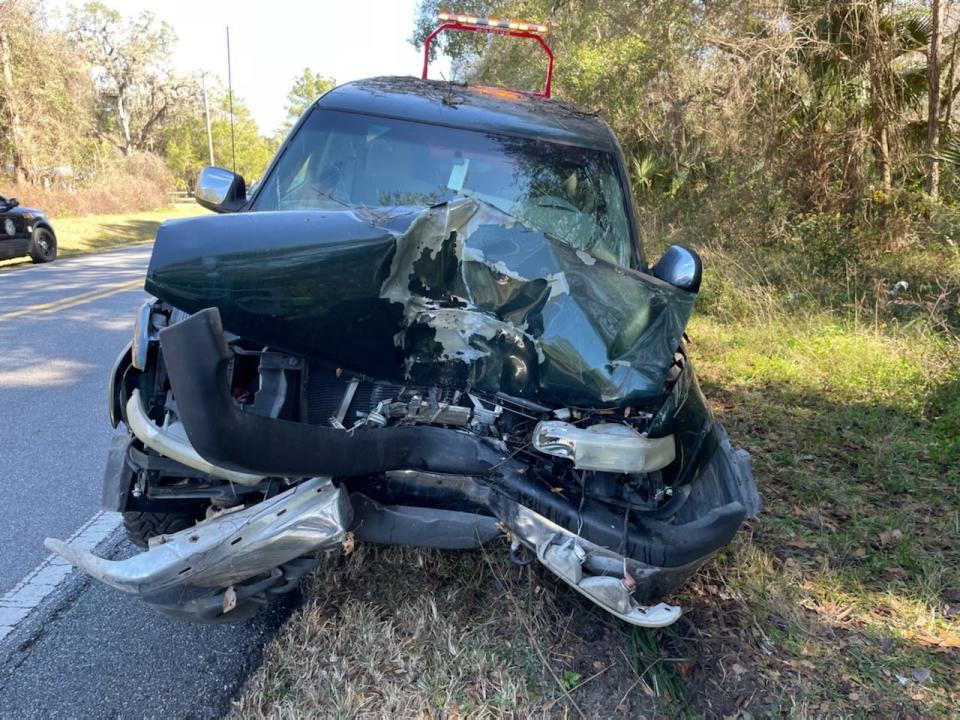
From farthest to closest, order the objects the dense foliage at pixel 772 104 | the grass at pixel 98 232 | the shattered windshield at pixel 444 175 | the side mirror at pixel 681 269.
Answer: the grass at pixel 98 232
the dense foliage at pixel 772 104
the shattered windshield at pixel 444 175
the side mirror at pixel 681 269

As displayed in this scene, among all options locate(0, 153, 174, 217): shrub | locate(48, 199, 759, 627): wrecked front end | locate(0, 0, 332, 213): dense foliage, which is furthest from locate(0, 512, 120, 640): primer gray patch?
locate(0, 153, 174, 217): shrub

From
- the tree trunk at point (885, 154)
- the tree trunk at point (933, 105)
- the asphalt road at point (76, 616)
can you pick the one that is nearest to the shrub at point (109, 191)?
the asphalt road at point (76, 616)

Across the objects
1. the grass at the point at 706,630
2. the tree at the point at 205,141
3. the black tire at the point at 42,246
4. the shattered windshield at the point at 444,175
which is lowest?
the tree at the point at 205,141

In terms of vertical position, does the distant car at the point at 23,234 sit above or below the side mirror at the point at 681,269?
below

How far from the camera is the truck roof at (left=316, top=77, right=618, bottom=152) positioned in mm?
3461

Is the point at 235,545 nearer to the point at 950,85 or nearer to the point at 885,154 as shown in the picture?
the point at 885,154

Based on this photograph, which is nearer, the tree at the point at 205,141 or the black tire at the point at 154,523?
the black tire at the point at 154,523

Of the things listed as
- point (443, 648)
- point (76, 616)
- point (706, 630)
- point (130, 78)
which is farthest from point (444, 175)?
point (130, 78)

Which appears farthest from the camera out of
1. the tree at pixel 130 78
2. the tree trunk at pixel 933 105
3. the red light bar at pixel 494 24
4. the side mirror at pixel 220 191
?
the tree at pixel 130 78

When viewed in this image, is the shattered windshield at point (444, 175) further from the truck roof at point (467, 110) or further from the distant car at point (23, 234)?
the distant car at point (23, 234)

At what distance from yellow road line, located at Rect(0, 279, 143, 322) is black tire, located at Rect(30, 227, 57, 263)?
3.18 metres

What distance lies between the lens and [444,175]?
3.30 metres

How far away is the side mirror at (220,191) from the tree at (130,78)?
1742 inches

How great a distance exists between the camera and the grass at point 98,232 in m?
16.4
